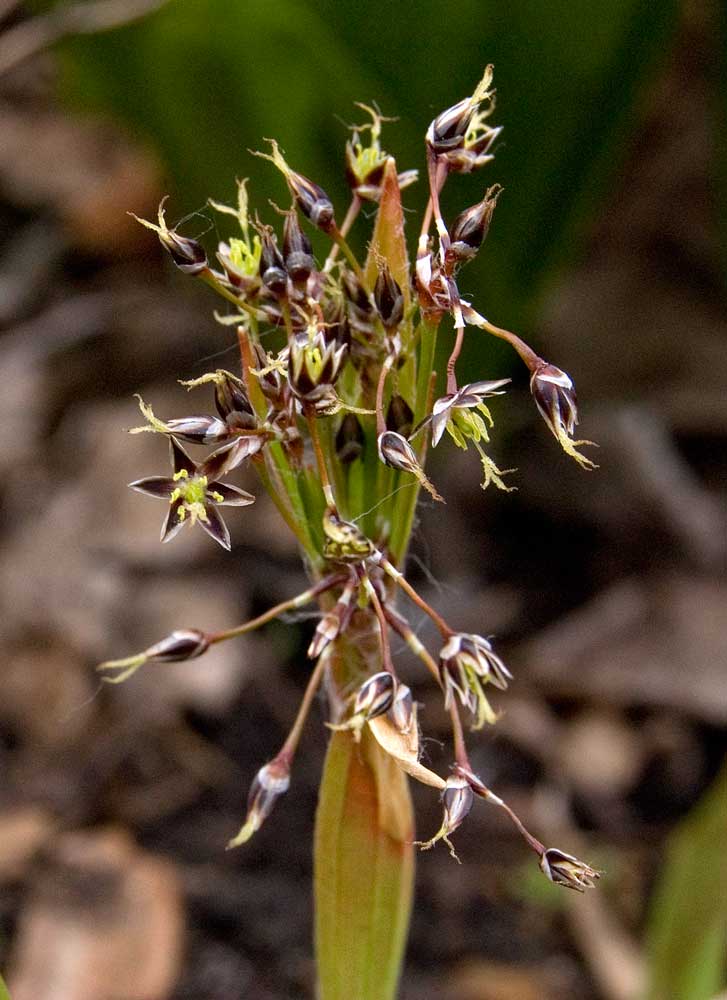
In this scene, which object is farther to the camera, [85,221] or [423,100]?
[85,221]

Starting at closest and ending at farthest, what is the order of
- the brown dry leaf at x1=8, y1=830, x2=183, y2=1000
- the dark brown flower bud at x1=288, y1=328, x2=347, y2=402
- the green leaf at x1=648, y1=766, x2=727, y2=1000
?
the dark brown flower bud at x1=288, y1=328, x2=347, y2=402, the green leaf at x1=648, y1=766, x2=727, y2=1000, the brown dry leaf at x1=8, y1=830, x2=183, y2=1000

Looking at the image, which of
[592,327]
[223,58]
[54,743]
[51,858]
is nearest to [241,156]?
[223,58]

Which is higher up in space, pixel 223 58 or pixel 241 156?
pixel 223 58

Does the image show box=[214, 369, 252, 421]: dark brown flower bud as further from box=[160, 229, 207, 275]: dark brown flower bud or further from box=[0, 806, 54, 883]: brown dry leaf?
box=[0, 806, 54, 883]: brown dry leaf

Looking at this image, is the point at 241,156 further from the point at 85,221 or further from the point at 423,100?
the point at 85,221

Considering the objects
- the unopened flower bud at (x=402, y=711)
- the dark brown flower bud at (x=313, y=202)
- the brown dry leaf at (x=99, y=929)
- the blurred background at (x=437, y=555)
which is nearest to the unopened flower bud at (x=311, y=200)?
the dark brown flower bud at (x=313, y=202)

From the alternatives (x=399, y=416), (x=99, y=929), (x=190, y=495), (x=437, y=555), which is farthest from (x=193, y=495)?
(x=437, y=555)

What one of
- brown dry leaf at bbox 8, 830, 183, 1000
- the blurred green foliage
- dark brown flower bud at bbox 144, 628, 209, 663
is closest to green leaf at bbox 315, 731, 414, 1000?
dark brown flower bud at bbox 144, 628, 209, 663

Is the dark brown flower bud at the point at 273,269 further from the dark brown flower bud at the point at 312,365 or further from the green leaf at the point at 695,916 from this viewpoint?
the green leaf at the point at 695,916
